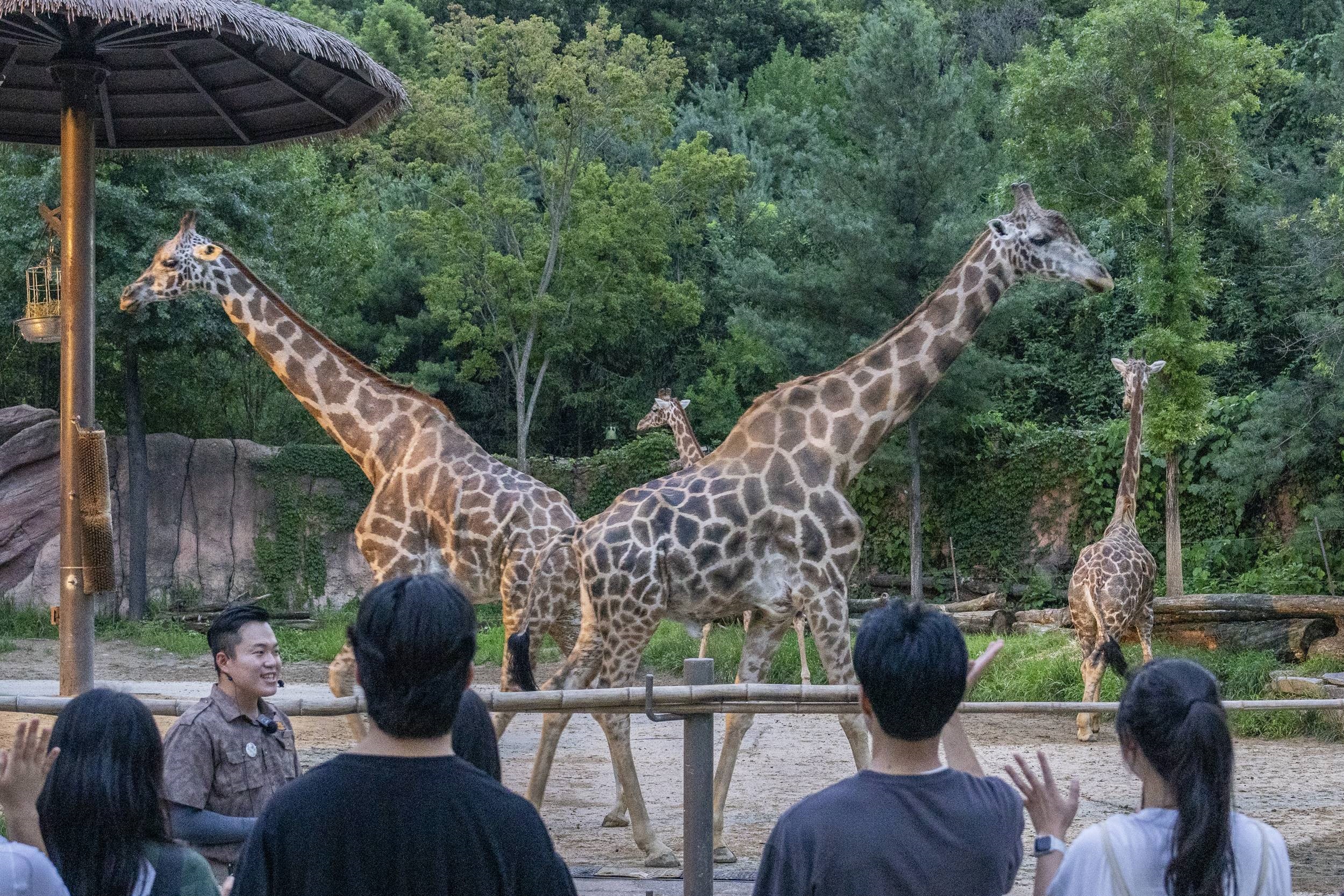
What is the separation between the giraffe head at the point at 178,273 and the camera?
27.0ft

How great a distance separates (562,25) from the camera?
1148 inches

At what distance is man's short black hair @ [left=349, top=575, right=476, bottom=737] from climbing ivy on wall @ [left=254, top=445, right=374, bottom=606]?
16491mm

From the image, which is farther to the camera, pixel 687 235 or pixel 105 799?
pixel 687 235

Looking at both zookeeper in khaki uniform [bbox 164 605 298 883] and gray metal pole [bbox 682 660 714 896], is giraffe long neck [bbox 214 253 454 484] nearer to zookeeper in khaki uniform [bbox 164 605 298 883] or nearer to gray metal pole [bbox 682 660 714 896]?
gray metal pole [bbox 682 660 714 896]

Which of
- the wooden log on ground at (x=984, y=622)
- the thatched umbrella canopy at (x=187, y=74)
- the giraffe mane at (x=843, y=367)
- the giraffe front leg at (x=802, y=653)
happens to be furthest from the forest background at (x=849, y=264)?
the giraffe mane at (x=843, y=367)

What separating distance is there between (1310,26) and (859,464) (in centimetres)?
2316

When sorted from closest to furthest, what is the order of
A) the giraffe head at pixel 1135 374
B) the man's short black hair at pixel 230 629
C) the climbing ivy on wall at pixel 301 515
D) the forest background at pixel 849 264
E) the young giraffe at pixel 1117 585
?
the man's short black hair at pixel 230 629 → the young giraffe at pixel 1117 585 → the giraffe head at pixel 1135 374 → the forest background at pixel 849 264 → the climbing ivy on wall at pixel 301 515

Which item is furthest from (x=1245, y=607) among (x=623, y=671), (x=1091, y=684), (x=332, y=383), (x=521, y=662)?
(x=332, y=383)

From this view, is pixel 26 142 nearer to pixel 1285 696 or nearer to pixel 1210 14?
pixel 1285 696

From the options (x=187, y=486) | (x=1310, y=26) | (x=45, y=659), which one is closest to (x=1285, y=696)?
(x=45, y=659)

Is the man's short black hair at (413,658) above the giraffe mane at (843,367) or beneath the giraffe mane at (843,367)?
beneath

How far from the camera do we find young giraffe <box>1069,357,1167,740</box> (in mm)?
11148

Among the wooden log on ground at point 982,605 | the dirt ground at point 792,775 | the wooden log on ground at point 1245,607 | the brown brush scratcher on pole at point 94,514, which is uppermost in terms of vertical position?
the brown brush scratcher on pole at point 94,514

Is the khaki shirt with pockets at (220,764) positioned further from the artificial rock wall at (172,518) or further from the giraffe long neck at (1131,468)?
the artificial rock wall at (172,518)
